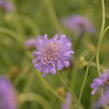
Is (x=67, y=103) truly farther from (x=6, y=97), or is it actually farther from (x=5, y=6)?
(x=5, y=6)

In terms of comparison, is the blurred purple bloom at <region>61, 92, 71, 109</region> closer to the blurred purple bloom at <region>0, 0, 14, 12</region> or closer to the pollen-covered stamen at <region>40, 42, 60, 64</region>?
the pollen-covered stamen at <region>40, 42, 60, 64</region>

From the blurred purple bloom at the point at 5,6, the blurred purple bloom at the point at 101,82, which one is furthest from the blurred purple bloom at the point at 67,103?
the blurred purple bloom at the point at 5,6

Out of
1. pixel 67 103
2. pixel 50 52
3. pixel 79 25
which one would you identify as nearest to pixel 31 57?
pixel 67 103

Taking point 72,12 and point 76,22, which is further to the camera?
point 72,12

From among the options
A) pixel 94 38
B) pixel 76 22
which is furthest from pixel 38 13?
pixel 94 38

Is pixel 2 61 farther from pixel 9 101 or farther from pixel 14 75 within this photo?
pixel 9 101

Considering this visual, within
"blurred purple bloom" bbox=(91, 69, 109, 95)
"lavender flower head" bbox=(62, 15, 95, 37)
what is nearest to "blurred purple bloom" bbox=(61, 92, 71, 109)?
"blurred purple bloom" bbox=(91, 69, 109, 95)
